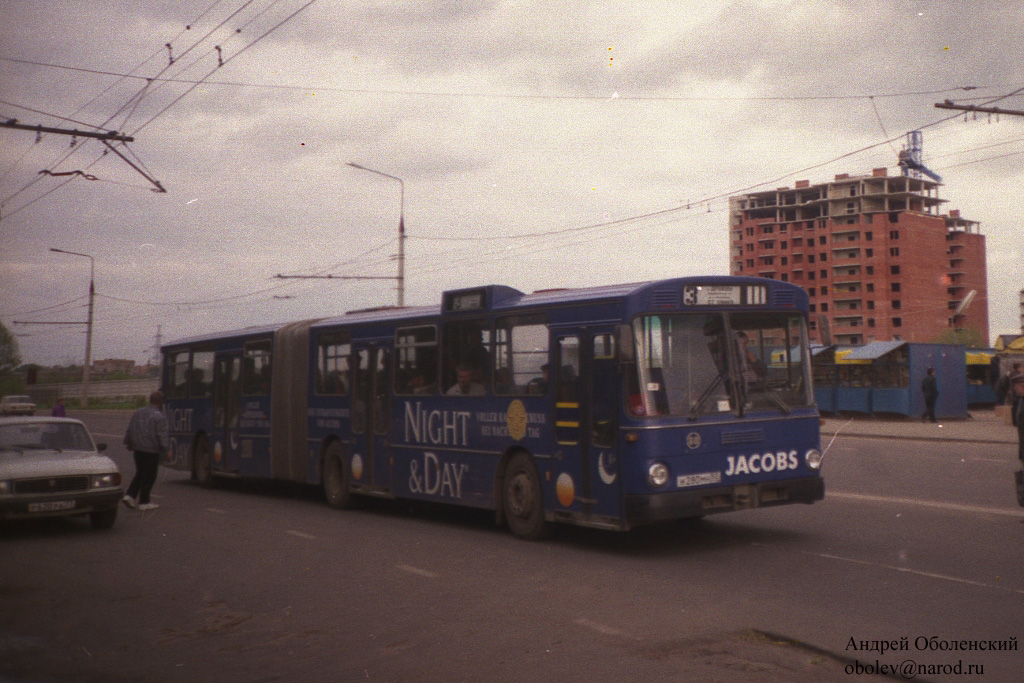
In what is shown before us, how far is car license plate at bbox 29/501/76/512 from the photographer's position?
11578 millimetres

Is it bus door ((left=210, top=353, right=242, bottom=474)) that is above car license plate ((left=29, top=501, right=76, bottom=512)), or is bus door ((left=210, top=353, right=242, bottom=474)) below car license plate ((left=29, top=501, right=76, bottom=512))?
above

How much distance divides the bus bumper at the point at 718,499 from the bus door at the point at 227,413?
35.2 ft

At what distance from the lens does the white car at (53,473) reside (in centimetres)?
1155

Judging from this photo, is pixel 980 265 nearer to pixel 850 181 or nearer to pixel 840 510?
pixel 850 181

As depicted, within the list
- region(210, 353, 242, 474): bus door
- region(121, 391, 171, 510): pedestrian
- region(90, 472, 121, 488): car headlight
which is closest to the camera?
region(90, 472, 121, 488): car headlight

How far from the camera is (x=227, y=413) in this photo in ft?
60.6

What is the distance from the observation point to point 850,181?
355 ft

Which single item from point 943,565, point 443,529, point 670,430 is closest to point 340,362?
point 443,529

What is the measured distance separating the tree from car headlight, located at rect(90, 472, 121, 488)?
7044 centimetres

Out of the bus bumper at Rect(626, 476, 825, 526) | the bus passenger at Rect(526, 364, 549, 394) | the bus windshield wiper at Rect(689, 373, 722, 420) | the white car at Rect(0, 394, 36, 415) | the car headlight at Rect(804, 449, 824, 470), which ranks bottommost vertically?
the bus bumper at Rect(626, 476, 825, 526)

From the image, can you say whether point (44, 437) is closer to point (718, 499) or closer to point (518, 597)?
point (518, 597)

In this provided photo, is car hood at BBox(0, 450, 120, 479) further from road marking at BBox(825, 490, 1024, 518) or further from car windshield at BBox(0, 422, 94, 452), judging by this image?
road marking at BBox(825, 490, 1024, 518)

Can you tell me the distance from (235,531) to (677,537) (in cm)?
567

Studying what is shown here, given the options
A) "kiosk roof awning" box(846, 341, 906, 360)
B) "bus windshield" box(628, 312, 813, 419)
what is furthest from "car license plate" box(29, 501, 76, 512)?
"kiosk roof awning" box(846, 341, 906, 360)
